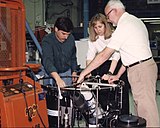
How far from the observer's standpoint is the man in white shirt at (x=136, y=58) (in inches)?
98.5

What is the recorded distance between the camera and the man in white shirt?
2.50 metres

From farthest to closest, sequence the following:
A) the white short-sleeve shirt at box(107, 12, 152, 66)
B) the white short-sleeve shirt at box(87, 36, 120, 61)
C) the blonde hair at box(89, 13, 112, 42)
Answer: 1. the white short-sleeve shirt at box(87, 36, 120, 61)
2. the blonde hair at box(89, 13, 112, 42)
3. the white short-sleeve shirt at box(107, 12, 152, 66)

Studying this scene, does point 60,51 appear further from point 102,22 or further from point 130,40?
point 130,40

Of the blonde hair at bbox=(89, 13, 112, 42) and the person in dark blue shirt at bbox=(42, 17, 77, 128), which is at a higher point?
the blonde hair at bbox=(89, 13, 112, 42)

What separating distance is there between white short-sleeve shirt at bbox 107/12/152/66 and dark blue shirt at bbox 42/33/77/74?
23.4 inches

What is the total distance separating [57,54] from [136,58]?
2.59 ft

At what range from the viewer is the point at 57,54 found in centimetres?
294

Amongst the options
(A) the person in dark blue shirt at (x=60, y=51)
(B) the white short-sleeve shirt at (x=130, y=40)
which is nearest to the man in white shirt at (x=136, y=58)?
(B) the white short-sleeve shirt at (x=130, y=40)

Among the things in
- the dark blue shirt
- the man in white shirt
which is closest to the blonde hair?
the dark blue shirt

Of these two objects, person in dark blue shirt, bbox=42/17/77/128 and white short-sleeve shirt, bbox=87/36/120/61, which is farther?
white short-sleeve shirt, bbox=87/36/120/61

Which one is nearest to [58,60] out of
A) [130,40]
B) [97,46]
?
[97,46]

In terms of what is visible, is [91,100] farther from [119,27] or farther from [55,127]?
[119,27]

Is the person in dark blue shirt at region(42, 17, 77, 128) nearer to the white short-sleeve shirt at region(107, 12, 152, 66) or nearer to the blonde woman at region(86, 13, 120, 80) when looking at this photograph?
the blonde woman at region(86, 13, 120, 80)

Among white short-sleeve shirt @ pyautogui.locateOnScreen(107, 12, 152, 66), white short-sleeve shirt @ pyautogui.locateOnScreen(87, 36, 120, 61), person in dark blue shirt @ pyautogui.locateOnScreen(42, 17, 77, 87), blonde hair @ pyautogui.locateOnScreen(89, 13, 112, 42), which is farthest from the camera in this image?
white short-sleeve shirt @ pyautogui.locateOnScreen(87, 36, 120, 61)
